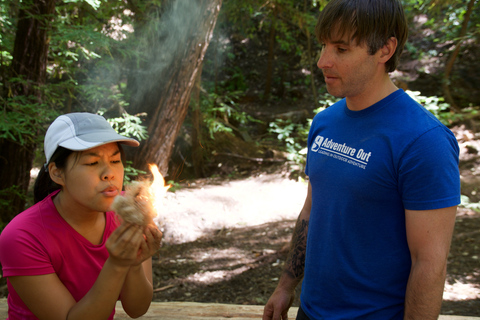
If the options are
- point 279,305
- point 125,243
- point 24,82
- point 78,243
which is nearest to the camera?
point 125,243

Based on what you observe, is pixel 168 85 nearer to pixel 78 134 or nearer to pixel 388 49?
pixel 78 134

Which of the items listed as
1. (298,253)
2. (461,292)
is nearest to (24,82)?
(298,253)

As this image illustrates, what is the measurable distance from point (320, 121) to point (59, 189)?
4.99 ft

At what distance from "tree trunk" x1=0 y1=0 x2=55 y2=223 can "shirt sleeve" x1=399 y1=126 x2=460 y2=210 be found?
14.4ft

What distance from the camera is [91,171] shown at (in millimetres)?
1845

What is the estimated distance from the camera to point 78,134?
6.13 ft

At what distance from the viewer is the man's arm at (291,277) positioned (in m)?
2.16

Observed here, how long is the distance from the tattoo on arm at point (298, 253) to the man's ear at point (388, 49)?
3.37ft

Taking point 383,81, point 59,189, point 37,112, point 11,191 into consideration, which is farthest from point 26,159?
point 383,81

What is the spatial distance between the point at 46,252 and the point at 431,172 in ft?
5.58

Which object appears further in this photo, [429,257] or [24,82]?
[24,82]

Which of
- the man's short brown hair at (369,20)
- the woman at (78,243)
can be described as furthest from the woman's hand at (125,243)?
the man's short brown hair at (369,20)

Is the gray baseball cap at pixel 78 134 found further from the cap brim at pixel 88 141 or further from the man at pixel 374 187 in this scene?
the man at pixel 374 187

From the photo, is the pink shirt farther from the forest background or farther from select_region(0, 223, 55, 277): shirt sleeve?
the forest background
